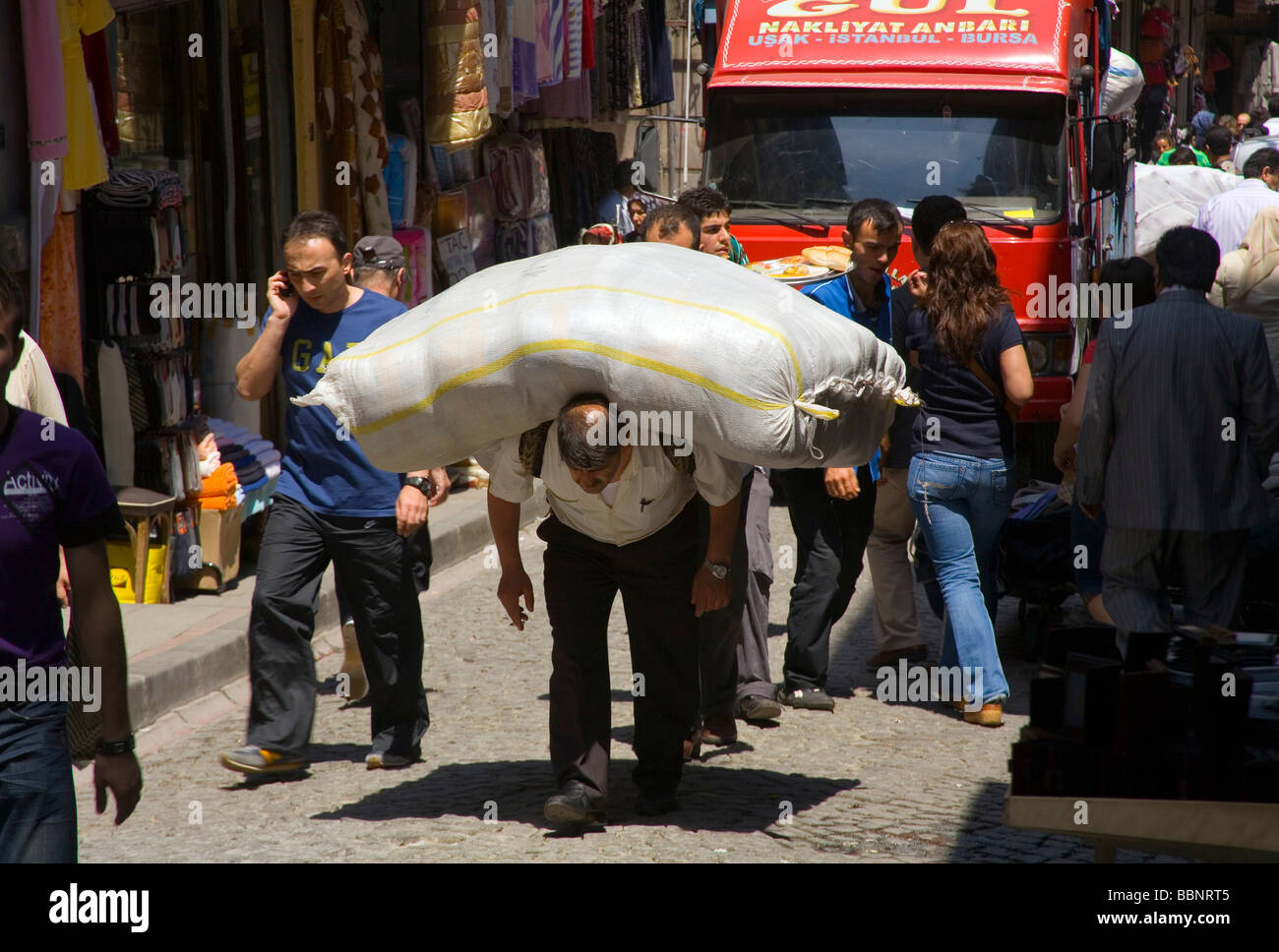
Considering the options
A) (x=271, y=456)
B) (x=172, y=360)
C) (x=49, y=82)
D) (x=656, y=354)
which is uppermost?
(x=49, y=82)

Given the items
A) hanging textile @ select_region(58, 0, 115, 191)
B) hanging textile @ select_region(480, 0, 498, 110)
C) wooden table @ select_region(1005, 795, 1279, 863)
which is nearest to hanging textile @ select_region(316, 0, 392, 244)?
hanging textile @ select_region(480, 0, 498, 110)

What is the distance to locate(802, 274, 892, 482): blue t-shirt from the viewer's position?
6.28 meters

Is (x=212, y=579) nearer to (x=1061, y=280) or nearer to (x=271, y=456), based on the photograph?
(x=271, y=456)

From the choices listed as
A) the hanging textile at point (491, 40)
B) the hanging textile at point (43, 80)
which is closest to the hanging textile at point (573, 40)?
the hanging textile at point (491, 40)

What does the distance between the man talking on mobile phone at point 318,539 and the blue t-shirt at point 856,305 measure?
1.65 metres

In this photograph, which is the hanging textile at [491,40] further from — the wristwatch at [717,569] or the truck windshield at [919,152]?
the wristwatch at [717,569]

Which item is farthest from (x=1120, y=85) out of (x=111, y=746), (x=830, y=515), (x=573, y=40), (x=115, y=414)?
(x=111, y=746)

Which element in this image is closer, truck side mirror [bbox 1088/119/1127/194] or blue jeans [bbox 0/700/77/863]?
blue jeans [bbox 0/700/77/863]

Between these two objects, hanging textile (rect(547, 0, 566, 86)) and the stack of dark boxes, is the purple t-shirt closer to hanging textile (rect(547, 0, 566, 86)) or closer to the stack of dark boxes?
the stack of dark boxes

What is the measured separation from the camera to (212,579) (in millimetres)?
8117

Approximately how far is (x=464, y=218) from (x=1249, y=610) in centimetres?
763

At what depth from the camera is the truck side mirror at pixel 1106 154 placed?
388 inches

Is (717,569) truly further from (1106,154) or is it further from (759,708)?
(1106,154)

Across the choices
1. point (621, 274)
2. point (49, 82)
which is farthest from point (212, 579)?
point (621, 274)
